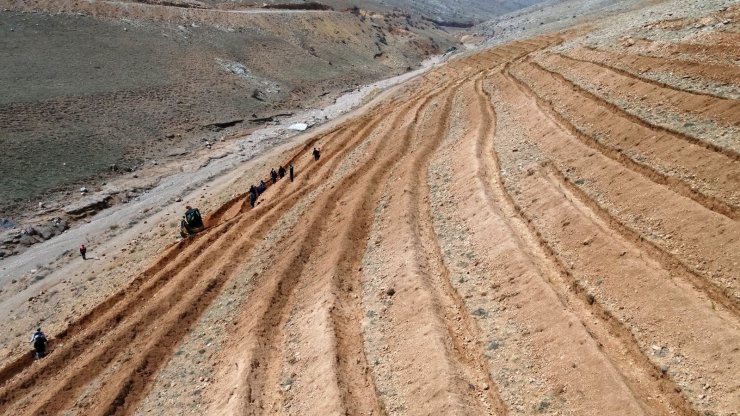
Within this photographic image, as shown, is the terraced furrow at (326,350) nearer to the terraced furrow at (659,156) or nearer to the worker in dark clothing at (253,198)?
the worker in dark clothing at (253,198)

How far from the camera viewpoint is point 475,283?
15.9m

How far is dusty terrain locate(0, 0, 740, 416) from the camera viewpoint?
11938mm

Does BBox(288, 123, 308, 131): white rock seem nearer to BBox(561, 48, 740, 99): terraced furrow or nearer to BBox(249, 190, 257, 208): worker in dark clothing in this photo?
BBox(249, 190, 257, 208): worker in dark clothing

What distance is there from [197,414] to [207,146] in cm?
3903

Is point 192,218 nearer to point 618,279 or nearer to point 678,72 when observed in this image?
point 618,279

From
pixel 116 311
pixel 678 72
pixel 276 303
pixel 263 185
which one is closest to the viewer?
pixel 276 303

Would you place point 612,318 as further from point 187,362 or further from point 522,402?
point 187,362

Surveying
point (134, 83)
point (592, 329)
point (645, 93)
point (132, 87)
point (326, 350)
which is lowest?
point (592, 329)

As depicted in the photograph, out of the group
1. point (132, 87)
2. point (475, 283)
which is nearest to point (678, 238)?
point (475, 283)

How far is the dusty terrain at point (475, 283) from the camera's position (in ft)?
39.2

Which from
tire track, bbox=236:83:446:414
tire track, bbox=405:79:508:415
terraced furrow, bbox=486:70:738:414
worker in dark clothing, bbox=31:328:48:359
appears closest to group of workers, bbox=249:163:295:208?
tire track, bbox=236:83:446:414

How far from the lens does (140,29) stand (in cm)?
6638

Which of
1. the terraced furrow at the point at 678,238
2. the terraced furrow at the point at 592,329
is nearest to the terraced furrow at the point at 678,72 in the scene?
the terraced furrow at the point at 678,238

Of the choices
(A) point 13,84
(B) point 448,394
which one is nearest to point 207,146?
(A) point 13,84
